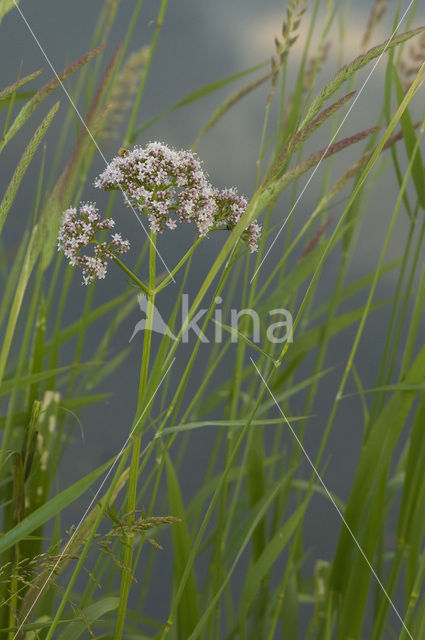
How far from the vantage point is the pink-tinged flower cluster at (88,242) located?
1.77 feet

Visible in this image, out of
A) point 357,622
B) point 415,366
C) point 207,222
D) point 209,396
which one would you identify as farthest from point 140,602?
point 207,222

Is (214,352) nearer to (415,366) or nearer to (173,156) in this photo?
(415,366)

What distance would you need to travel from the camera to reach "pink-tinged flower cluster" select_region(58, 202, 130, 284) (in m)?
0.54

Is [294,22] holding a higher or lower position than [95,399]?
higher

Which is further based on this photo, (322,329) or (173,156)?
(322,329)

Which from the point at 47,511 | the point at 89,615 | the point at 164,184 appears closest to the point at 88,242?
the point at 164,184

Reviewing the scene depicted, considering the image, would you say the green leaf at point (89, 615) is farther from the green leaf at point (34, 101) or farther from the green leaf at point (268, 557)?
Result: the green leaf at point (34, 101)

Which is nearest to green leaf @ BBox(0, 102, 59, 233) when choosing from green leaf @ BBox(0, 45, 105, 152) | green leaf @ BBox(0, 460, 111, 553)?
green leaf @ BBox(0, 45, 105, 152)

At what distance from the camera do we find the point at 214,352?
890 mm

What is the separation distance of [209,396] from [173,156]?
1.58 ft

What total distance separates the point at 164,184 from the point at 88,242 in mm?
69

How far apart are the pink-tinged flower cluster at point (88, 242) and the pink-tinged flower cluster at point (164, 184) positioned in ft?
0.09
